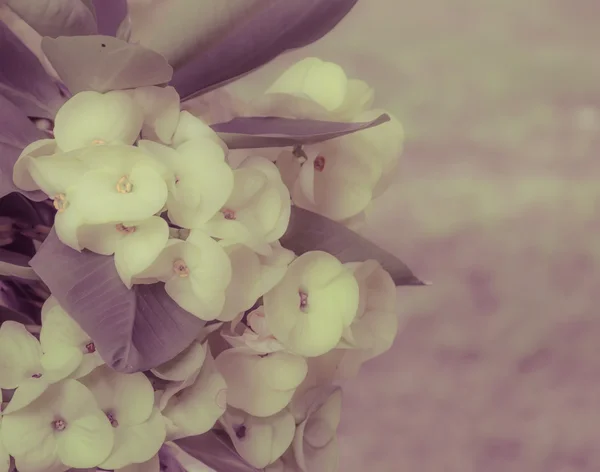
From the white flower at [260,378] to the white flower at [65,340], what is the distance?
0.22 feet

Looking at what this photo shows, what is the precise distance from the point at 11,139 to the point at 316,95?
0.17m

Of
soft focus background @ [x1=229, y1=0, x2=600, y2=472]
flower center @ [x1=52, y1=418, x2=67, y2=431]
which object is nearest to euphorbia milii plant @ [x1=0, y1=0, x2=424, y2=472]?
flower center @ [x1=52, y1=418, x2=67, y2=431]

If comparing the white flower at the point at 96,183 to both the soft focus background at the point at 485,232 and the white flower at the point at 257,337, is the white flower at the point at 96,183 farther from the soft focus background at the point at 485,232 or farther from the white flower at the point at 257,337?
the soft focus background at the point at 485,232

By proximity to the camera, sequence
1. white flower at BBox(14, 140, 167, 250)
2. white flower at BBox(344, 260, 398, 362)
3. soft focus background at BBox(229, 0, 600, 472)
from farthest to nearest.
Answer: soft focus background at BBox(229, 0, 600, 472), white flower at BBox(344, 260, 398, 362), white flower at BBox(14, 140, 167, 250)

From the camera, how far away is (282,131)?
0.40 m

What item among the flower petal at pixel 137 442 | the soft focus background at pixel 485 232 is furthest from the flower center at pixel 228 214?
the soft focus background at pixel 485 232

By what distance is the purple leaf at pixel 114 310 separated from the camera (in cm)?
35

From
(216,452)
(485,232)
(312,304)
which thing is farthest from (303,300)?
(485,232)

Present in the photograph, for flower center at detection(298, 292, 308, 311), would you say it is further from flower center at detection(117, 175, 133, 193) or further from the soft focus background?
the soft focus background

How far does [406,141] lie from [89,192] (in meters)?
0.80

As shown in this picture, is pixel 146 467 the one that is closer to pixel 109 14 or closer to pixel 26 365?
pixel 26 365

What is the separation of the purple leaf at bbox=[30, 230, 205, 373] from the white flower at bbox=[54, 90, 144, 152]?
0.05 meters

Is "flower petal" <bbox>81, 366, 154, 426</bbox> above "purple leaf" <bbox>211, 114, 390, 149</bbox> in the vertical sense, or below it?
below

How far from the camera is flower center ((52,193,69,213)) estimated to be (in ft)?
1.16
